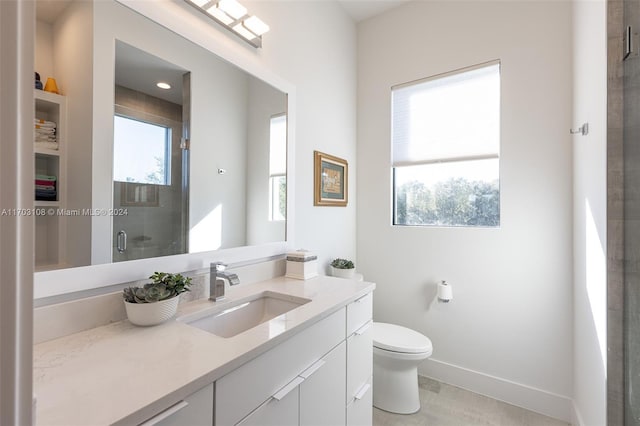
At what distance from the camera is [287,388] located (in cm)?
97

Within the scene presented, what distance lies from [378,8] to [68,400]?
2.94 meters

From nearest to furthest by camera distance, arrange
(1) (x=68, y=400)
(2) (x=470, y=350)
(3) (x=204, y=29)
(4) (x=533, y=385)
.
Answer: (1) (x=68, y=400) < (3) (x=204, y=29) < (4) (x=533, y=385) < (2) (x=470, y=350)

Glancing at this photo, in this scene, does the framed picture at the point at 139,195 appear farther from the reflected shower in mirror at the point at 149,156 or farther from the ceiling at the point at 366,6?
the ceiling at the point at 366,6

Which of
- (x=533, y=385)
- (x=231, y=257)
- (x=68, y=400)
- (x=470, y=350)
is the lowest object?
(x=533, y=385)

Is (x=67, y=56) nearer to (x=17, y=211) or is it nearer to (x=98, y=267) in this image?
(x=98, y=267)

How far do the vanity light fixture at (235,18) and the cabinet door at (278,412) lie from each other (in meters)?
1.55

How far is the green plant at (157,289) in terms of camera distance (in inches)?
37.4

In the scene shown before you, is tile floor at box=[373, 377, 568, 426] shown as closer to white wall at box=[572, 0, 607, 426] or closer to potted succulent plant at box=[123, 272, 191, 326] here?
white wall at box=[572, 0, 607, 426]

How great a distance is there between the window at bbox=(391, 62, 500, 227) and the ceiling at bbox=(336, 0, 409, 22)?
0.66 m

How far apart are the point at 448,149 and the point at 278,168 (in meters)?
1.32

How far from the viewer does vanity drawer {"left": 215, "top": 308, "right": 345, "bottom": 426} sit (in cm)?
77

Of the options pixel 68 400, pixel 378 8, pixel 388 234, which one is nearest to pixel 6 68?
pixel 68 400

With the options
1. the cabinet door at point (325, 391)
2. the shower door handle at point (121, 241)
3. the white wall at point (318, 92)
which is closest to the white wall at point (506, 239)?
the white wall at point (318, 92)

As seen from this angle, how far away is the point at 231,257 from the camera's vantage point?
55.9 inches
